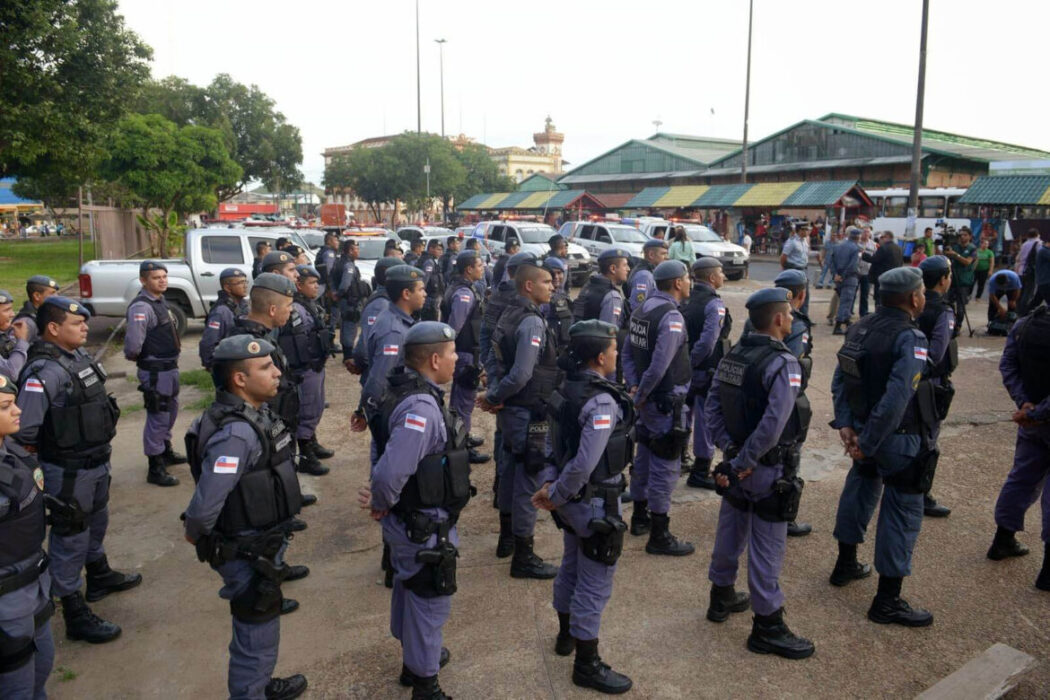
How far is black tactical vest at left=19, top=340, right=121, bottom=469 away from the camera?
13.6ft

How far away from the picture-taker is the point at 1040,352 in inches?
184

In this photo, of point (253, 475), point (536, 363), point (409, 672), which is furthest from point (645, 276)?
point (253, 475)

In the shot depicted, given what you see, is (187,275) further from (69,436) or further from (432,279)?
(69,436)

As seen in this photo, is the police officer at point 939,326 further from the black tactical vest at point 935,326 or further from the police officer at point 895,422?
the police officer at point 895,422

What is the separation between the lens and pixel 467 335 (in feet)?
23.2

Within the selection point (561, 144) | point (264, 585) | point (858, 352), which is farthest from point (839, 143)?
point (561, 144)

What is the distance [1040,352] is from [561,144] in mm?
110153

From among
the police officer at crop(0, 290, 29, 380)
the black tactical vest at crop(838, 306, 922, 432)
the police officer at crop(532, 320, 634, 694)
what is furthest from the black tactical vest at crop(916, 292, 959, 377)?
the police officer at crop(0, 290, 29, 380)

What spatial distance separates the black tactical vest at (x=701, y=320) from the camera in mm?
6109

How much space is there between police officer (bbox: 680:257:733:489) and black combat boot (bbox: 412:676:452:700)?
10.9 feet

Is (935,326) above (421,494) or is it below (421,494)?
above

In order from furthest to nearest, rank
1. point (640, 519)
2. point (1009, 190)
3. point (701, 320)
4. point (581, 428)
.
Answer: point (1009, 190) → point (701, 320) → point (640, 519) → point (581, 428)

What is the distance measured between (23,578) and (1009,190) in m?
27.6

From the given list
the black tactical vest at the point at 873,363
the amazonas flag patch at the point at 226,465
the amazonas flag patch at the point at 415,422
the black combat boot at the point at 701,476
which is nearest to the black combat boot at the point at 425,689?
the amazonas flag patch at the point at 415,422
